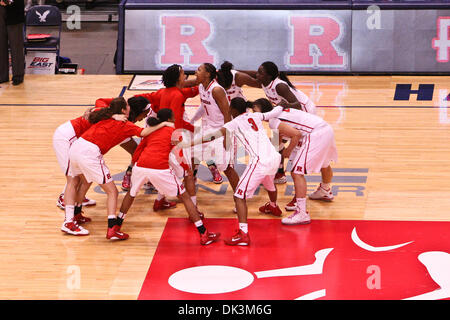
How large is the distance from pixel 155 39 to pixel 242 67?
181 centimetres

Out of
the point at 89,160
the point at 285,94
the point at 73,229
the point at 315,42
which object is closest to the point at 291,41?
the point at 315,42

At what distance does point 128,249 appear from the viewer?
7.16 m

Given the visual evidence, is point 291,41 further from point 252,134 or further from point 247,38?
point 252,134

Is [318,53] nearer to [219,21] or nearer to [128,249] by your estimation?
[219,21]

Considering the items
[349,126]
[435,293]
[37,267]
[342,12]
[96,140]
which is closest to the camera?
[435,293]

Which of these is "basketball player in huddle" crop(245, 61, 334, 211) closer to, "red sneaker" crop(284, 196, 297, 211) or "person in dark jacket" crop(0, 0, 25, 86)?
"red sneaker" crop(284, 196, 297, 211)

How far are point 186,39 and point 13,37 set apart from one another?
128 inches

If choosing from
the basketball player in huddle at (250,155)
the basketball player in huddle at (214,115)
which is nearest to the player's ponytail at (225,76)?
the basketball player in huddle at (214,115)

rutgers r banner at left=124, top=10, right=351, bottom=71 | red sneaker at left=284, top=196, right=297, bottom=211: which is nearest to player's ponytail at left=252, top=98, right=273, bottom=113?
red sneaker at left=284, top=196, right=297, bottom=211

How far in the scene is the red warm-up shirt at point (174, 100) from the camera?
8078 millimetres

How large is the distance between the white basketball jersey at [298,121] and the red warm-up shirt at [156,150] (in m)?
1.18

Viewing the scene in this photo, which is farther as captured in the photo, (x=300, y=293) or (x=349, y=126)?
(x=349, y=126)

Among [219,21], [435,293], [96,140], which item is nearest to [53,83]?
[219,21]

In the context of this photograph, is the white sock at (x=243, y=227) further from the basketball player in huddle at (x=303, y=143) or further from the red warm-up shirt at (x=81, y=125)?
the red warm-up shirt at (x=81, y=125)
